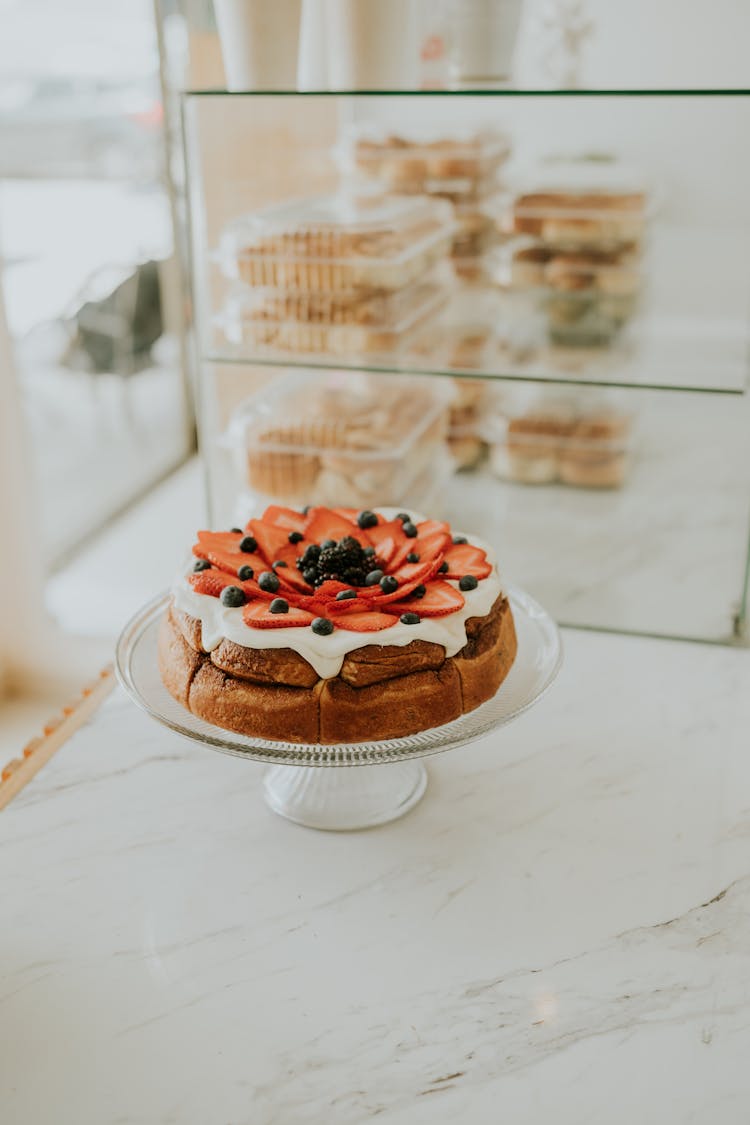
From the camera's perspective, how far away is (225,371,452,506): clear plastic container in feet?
5.15

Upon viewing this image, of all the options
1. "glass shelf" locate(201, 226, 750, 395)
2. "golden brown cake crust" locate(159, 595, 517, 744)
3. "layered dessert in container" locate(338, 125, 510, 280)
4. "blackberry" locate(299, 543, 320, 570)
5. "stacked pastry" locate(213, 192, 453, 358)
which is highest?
"layered dessert in container" locate(338, 125, 510, 280)

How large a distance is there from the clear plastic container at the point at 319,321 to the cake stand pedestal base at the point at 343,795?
0.63 metres

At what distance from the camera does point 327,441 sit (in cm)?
157

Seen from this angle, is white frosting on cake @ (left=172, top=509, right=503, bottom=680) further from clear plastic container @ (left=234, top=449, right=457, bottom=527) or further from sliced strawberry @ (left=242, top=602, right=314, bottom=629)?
clear plastic container @ (left=234, top=449, right=457, bottom=527)

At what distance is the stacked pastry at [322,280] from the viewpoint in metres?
1.45

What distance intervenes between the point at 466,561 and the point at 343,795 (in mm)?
282

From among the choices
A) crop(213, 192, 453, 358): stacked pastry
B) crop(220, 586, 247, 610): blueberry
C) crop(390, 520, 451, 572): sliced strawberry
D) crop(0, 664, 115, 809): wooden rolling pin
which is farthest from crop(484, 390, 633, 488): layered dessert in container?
crop(220, 586, 247, 610): blueberry

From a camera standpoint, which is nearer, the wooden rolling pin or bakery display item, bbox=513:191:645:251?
the wooden rolling pin

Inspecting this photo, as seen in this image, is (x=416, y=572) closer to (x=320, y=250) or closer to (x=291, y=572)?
(x=291, y=572)

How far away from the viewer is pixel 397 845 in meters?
1.09

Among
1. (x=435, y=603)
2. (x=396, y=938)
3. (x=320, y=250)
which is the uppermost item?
(x=320, y=250)

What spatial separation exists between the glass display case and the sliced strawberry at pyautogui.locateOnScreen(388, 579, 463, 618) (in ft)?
1.57

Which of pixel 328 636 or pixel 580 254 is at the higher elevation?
pixel 580 254

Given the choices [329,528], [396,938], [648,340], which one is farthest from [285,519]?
[648,340]
